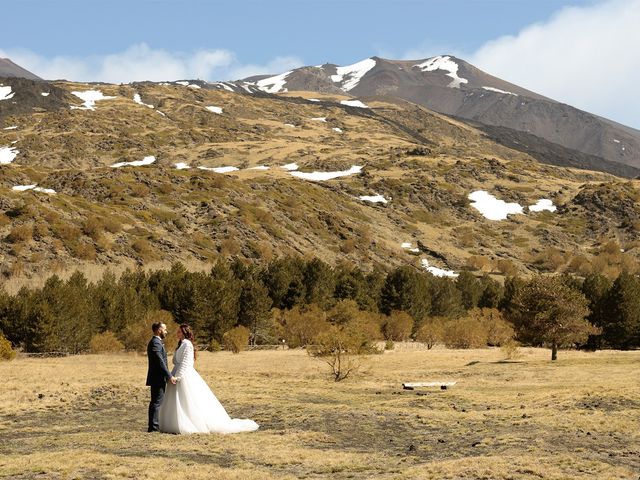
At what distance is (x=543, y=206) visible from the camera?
182375 mm

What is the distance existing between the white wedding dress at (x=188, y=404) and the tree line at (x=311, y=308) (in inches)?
1051

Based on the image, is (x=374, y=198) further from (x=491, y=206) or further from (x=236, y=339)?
(x=236, y=339)

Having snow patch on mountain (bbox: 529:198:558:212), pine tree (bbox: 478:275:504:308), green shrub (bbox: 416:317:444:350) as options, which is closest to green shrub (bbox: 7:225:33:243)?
green shrub (bbox: 416:317:444:350)

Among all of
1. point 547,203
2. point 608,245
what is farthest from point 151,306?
point 547,203

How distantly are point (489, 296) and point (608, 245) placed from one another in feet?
213

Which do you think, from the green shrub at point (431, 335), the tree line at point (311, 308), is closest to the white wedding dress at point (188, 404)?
the tree line at point (311, 308)

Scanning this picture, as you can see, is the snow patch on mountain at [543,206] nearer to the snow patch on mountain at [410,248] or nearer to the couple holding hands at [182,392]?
the snow patch on mountain at [410,248]

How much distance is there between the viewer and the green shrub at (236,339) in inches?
2589

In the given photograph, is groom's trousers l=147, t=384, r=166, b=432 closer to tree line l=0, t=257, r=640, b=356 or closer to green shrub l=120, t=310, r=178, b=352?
tree line l=0, t=257, r=640, b=356

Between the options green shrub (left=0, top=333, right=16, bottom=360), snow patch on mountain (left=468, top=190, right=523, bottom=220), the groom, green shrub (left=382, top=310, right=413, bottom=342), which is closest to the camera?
the groom

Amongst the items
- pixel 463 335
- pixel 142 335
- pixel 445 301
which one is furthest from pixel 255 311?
pixel 445 301

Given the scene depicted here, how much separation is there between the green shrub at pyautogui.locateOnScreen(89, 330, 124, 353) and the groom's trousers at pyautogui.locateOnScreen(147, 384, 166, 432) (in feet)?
143

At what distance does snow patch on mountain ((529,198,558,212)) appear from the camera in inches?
7073

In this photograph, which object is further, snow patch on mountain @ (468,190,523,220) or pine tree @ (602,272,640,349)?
snow patch on mountain @ (468,190,523,220)
